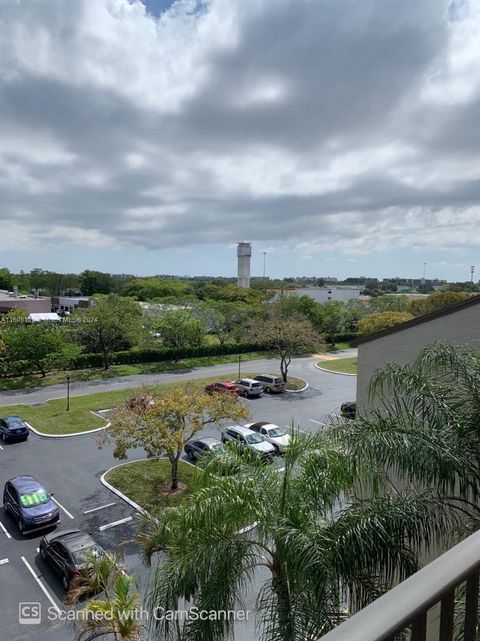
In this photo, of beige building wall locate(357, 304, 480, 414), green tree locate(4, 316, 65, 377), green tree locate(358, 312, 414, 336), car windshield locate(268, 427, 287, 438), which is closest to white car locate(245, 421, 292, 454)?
car windshield locate(268, 427, 287, 438)

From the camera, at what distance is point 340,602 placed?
5.05m

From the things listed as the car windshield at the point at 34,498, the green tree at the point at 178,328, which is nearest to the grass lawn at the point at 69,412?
the car windshield at the point at 34,498

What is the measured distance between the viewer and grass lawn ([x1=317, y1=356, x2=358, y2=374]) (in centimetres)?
3709

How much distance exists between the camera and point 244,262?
323ft

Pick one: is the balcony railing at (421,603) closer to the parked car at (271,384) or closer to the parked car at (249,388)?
the parked car at (249,388)

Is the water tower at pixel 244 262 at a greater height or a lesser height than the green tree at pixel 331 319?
greater

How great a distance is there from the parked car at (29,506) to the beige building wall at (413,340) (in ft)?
31.2

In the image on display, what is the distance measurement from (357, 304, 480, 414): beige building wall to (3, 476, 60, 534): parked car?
375 inches

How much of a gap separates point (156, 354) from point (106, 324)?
6489mm

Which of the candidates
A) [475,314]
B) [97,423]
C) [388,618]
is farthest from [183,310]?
[388,618]

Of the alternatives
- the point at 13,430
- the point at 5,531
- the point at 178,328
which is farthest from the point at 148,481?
the point at 178,328

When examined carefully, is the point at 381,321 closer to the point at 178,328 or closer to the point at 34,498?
the point at 178,328

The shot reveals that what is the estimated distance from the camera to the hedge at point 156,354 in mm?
35469

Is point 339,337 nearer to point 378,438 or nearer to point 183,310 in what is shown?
point 183,310
